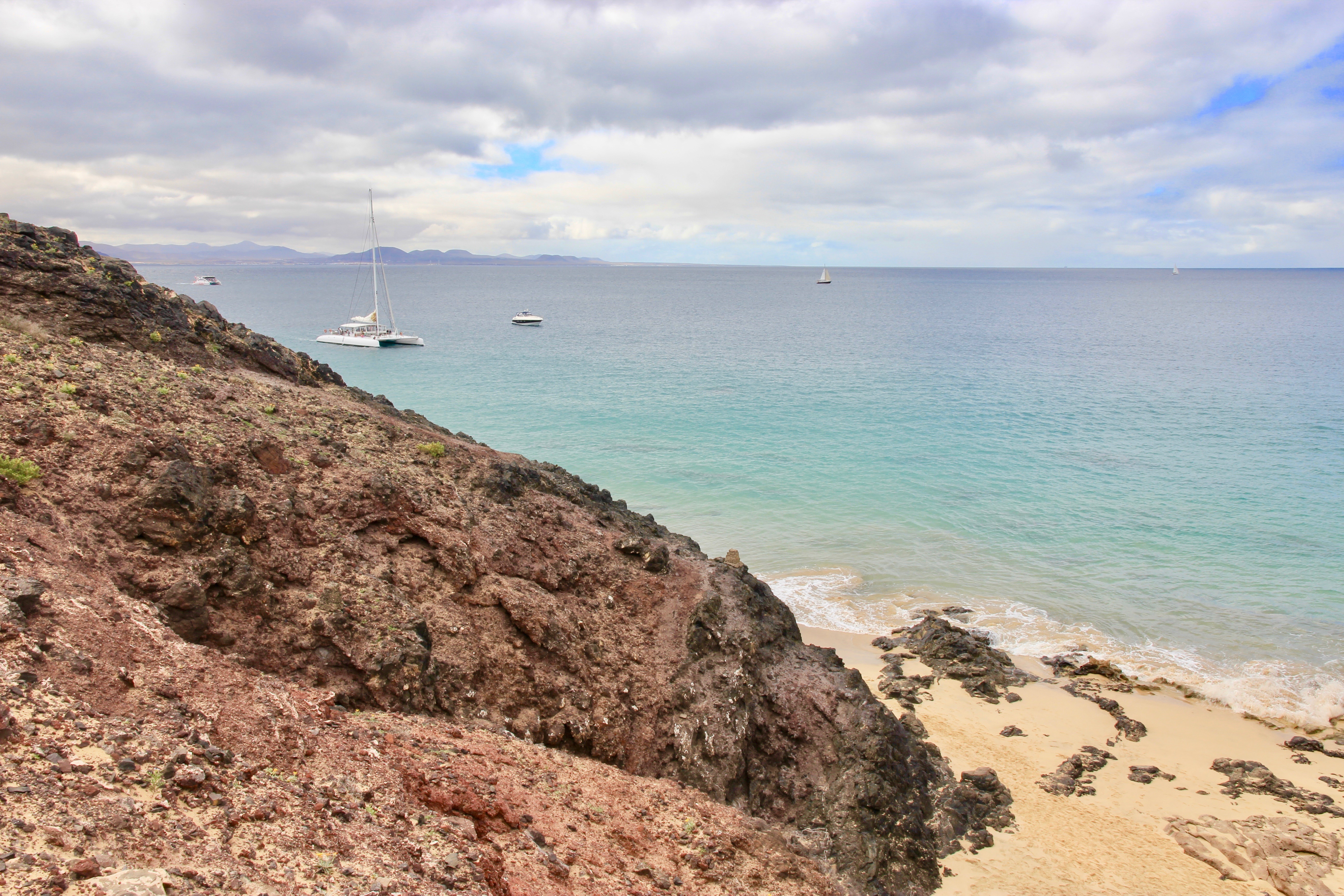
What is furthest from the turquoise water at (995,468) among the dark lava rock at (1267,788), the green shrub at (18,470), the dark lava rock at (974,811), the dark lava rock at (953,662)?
the green shrub at (18,470)

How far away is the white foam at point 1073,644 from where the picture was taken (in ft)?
60.6

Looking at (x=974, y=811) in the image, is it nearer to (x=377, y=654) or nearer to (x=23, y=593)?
(x=377, y=654)

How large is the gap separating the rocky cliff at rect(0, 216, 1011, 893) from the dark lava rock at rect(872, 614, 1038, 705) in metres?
4.38

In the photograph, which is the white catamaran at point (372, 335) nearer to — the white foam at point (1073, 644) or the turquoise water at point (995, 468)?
the turquoise water at point (995, 468)

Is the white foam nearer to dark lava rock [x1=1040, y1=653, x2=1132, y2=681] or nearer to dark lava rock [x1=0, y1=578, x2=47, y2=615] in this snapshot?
dark lava rock [x1=1040, y1=653, x2=1132, y2=681]

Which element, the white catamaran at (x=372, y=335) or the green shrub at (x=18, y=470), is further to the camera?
the white catamaran at (x=372, y=335)

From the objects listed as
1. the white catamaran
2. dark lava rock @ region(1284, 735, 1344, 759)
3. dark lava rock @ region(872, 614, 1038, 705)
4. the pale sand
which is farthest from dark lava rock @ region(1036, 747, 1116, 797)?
the white catamaran

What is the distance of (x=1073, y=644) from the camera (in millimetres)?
21250

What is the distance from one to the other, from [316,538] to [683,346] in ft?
249

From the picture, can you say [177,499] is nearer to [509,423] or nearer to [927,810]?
[927,810]

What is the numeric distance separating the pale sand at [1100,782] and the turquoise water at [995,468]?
209 centimetres

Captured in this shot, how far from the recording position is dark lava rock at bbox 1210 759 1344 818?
14.3 m

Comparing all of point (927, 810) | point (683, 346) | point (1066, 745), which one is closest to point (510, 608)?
point (927, 810)

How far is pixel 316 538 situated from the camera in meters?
10.4
